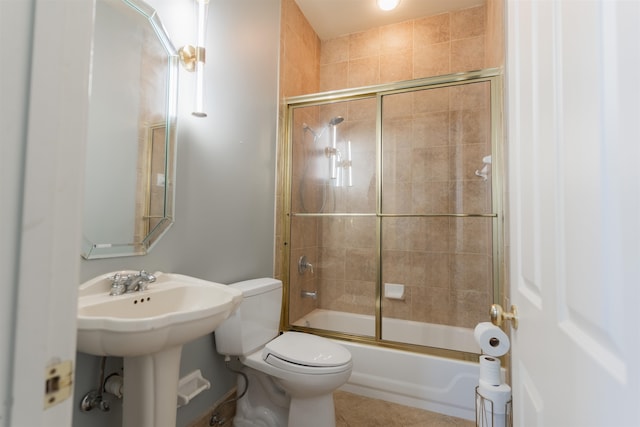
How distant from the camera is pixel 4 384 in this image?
0.31 meters

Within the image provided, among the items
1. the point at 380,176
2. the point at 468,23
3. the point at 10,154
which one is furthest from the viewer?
the point at 468,23

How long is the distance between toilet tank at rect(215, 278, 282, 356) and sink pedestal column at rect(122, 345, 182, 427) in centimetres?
47

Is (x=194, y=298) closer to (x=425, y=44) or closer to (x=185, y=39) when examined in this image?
(x=185, y=39)

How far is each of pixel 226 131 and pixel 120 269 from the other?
897 millimetres

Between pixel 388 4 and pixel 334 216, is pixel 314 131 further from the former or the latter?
pixel 388 4

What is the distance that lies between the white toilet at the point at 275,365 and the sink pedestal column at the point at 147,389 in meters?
0.47

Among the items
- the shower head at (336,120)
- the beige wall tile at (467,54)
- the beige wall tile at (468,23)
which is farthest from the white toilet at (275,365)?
the beige wall tile at (468,23)

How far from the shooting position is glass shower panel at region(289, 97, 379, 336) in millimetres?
2414

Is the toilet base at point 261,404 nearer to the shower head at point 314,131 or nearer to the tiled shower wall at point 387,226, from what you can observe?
the tiled shower wall at point 387,226

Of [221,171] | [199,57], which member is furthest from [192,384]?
[199,57]

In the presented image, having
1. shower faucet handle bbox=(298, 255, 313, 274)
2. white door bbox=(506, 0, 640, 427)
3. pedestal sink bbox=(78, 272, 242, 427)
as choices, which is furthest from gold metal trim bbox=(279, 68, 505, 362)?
white door bbox=(506, 0, 640, 427)

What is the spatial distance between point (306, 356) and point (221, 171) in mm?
1064

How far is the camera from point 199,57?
1423 mm

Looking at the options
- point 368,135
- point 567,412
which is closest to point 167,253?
point 567,412
